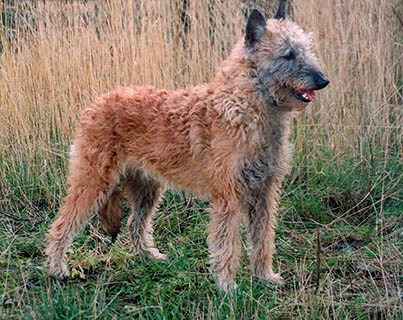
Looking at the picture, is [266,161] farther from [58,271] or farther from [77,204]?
[58,271]

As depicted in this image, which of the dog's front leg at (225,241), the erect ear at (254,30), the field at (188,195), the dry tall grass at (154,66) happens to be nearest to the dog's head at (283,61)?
the erect ear at (254,30)

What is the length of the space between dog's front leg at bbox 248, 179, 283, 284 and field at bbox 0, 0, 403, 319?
164 millimetres

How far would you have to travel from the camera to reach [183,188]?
4.42 metres

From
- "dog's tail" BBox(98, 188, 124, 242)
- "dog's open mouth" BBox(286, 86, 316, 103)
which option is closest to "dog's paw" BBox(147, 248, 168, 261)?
"dog's tail" BBox(98, 188, 124, 242)

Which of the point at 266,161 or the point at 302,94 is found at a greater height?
the point at 302,94

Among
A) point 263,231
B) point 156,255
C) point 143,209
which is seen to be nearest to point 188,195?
point 143,209

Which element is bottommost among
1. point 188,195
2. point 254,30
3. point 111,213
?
point 188,195

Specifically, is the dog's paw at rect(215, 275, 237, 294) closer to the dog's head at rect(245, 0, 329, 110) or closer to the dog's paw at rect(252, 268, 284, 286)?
the dog's paw at rect(252, 268, 284, 286)

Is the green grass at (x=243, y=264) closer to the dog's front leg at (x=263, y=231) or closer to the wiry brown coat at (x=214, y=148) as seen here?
the dog's front leg at (x=263, y=231)

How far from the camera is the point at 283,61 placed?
12.9 feet

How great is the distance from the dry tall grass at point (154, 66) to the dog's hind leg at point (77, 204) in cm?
117

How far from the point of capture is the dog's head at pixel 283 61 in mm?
3873

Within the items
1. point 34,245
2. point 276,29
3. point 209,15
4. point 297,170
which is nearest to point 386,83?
point 297,170

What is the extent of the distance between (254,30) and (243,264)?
1.90m
